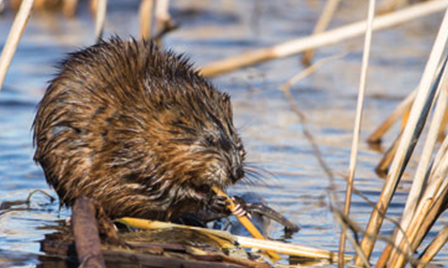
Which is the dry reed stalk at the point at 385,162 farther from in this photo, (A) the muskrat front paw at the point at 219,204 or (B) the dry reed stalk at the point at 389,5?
(B) the dry reed stalk at the point at 389,5

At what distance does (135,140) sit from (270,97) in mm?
3694

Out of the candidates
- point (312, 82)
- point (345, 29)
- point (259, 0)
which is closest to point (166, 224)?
point (345, 29)

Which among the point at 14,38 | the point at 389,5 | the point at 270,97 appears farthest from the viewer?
the point at 389,5

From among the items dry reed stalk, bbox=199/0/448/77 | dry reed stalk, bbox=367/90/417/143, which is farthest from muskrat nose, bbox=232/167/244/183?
dry reed stalk, bbox=367/90/417/143

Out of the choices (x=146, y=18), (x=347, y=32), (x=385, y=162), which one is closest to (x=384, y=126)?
(x=385, y=162)

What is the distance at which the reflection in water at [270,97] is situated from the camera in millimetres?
4082

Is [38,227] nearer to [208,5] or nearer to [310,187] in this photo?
[310,187]

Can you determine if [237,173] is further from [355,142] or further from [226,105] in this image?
[355,142]

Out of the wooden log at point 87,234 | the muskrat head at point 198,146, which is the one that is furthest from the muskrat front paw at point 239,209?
the wooden log at point 87,234

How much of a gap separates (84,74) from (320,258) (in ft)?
4.74

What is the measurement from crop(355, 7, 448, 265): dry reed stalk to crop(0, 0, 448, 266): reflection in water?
467 mm

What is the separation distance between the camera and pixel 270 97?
7117mm

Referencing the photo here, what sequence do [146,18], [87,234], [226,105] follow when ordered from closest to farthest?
[87,234] < [226,105] < [146,18]

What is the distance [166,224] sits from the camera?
3.56 metres
